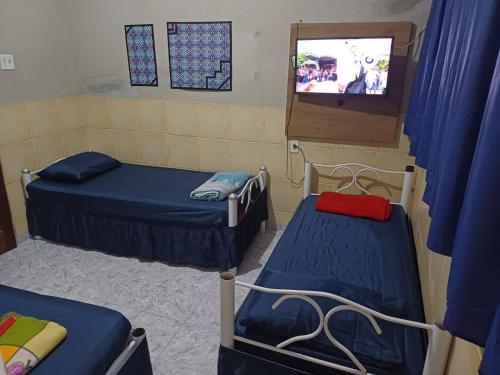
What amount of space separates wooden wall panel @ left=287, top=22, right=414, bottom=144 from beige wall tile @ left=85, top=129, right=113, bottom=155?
6.50 ft

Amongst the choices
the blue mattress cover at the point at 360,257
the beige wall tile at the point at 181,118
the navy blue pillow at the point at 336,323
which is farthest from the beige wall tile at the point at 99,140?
the navy blue pillow at the point at 336,323

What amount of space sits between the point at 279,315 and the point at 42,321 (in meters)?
0.93

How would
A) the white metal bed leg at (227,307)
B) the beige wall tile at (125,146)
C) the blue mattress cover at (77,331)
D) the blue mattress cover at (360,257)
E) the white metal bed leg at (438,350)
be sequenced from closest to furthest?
the white metal bed leg at (438,350) < the blue mattress cover at (77,331) < the white metal bed leg at (227,307) < the blue mattress cover at (360,257) < the beige wall tile at (125,146)

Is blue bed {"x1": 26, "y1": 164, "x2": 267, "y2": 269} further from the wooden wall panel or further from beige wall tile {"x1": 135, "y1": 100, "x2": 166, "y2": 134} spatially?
the wooden wall panel

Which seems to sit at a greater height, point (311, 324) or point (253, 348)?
point (311, 324)

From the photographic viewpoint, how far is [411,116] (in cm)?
232

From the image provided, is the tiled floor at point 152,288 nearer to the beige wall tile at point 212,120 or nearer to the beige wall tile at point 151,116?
the beige wall tile at point 212,120

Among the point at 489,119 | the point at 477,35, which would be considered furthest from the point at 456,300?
the point at 477,35

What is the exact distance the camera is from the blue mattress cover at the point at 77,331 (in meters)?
1.26

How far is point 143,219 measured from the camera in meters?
2.82

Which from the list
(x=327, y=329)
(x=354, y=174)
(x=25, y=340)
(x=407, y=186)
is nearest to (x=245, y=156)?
(x=354, y=174)

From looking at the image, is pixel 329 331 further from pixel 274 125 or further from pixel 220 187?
pixel 274 125

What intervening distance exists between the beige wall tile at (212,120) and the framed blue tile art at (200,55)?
0.18 m

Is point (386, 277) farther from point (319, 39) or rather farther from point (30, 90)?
point (30, 90)
